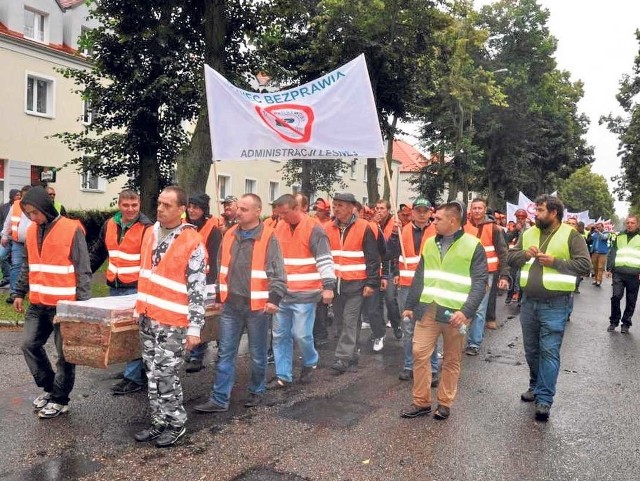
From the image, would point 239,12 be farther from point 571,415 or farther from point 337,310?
point 571,415

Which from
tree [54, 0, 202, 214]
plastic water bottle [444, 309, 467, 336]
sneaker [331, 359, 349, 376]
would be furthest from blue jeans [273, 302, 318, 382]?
tree [54, 0, 202, 214]

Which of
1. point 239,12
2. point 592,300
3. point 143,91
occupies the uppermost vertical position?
point 239,12

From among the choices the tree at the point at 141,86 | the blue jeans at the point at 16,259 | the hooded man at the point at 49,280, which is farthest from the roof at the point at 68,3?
the hooded man at the point at 49,280

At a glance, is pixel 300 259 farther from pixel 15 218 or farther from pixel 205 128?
pixel 205 128

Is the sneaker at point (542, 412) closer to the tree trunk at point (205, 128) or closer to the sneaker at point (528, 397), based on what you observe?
the sneaker at point (528, 397)

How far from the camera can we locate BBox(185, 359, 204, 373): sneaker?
693 cm

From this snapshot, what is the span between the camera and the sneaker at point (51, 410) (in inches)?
203

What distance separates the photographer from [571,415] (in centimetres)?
575

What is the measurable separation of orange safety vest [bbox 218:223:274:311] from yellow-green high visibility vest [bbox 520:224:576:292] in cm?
243

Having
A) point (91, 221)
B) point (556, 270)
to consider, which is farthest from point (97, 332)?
point (91, 221)

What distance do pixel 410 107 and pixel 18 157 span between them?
15585mm

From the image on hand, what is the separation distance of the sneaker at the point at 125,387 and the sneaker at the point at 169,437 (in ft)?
4.66

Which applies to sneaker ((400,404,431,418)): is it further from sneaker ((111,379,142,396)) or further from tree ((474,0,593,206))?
tree ((474,0,593,206))

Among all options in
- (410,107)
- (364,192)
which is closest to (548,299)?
(410,107)
